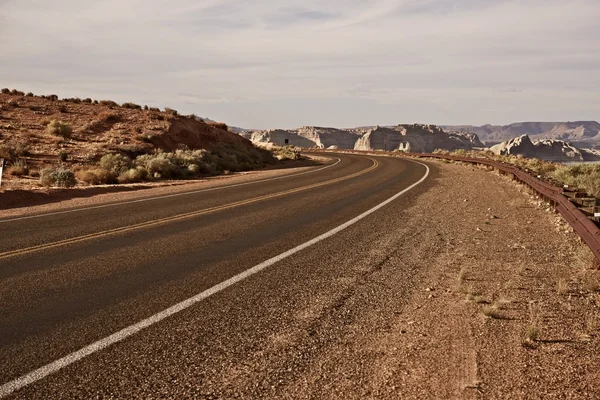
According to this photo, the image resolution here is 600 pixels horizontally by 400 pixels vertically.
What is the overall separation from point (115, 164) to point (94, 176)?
220 centimetres

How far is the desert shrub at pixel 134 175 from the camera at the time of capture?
22514 mm

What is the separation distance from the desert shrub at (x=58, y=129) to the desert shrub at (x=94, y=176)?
920cm

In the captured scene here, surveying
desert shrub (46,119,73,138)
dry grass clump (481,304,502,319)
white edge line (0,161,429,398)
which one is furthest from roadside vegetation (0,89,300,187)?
dry grass clump (481,304,502,319)

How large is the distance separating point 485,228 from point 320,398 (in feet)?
25.2

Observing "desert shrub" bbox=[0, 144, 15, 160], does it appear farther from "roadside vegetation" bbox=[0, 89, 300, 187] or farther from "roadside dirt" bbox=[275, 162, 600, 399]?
"roadside dirt" bbox=[275, 162, 600, 399]

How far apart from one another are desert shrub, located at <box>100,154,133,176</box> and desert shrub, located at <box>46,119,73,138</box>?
7393 mm

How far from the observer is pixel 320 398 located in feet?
11.8

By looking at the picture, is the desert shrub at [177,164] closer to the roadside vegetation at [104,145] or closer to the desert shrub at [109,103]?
the roadside vegetation at [104,145]

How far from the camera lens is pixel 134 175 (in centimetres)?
2281

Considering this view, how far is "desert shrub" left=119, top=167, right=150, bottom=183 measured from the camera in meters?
22.5

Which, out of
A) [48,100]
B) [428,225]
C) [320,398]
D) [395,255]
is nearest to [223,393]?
[320,398]

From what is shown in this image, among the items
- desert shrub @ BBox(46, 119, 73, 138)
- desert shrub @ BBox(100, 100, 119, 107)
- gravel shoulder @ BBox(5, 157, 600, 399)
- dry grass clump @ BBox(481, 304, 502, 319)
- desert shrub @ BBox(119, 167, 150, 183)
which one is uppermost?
desert shrub @ BBox(100, 100, 119, 107)

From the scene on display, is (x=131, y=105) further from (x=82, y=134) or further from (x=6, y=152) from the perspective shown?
A: (x=6, y=152)

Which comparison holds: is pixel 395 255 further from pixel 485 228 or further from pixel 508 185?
pixel 508 185
